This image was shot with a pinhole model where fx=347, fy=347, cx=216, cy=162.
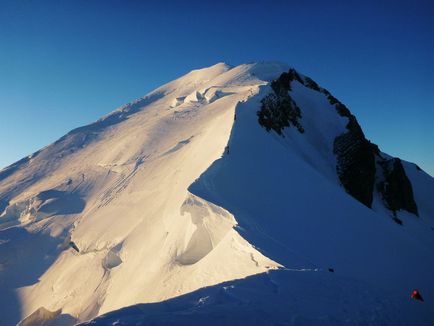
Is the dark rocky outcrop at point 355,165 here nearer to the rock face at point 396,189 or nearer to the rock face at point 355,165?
the rock face at point 355,165

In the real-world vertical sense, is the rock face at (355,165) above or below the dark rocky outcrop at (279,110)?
below

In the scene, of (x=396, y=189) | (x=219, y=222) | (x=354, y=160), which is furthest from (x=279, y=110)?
(x=219, y=222)

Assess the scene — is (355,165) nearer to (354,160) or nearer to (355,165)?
(355,165)

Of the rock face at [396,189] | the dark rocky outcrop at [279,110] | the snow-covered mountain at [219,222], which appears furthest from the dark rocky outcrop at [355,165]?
the dark rocky outcrop at [279,110]

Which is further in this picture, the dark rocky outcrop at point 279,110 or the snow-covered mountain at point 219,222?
the dark rocky outcrop at point 279,110

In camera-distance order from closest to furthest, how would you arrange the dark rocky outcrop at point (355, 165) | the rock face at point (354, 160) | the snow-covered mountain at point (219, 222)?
the snow-covered mountain at point (219, 222)
the rock face at point (354, 160)
the dark rocky outcrop at point (355, 165)

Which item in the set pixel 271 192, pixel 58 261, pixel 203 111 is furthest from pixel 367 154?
pixel 58 261

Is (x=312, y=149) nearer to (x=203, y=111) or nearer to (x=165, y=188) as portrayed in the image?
(x=203, y=111)
